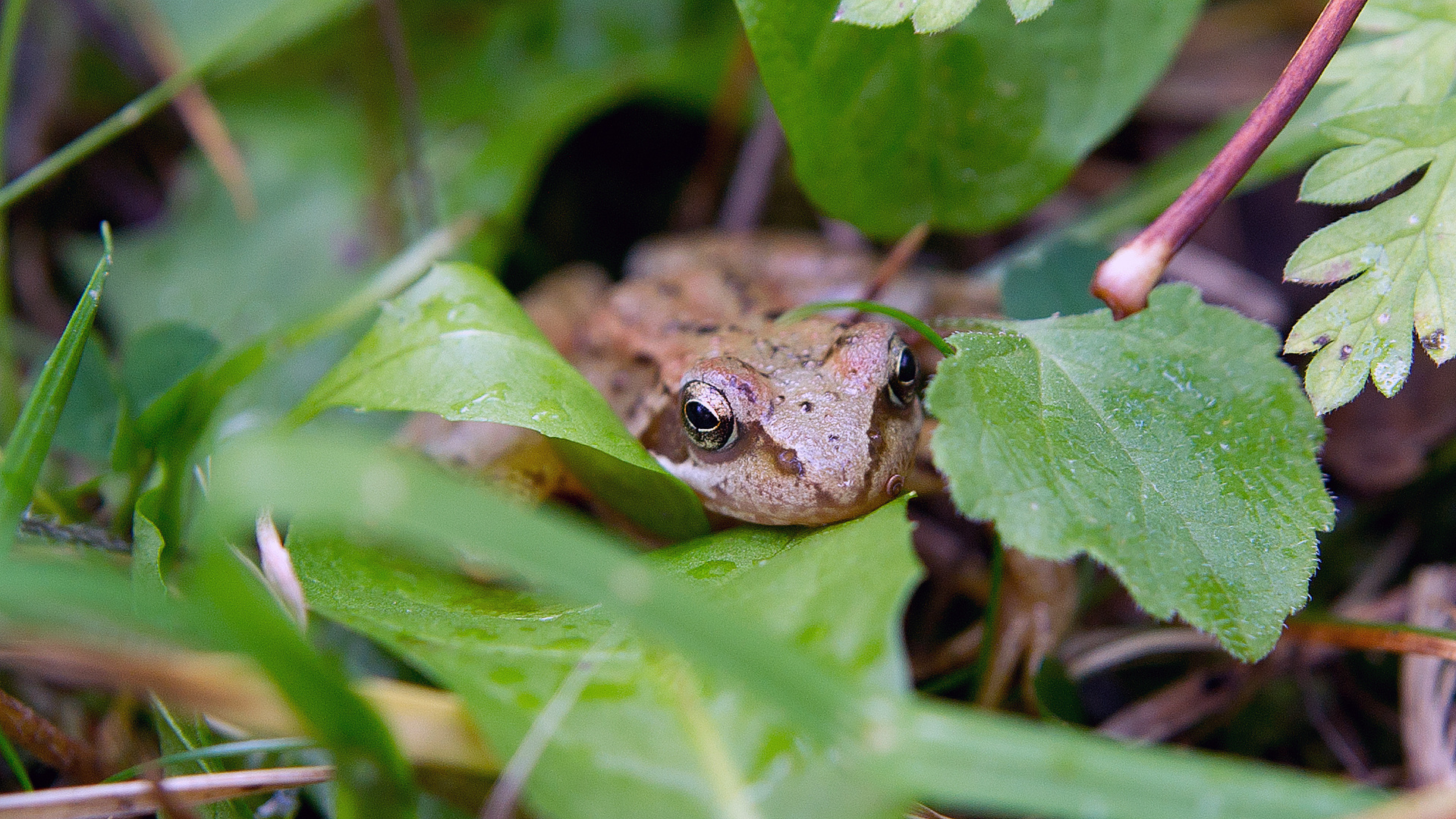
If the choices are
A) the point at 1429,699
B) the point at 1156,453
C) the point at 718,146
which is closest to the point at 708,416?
the point at 1156,453

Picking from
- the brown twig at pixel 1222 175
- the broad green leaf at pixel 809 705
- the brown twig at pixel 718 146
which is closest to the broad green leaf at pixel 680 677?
the broad green leaf at pixel 809 705

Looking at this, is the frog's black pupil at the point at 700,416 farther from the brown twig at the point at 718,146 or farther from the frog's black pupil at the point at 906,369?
the brown twig at the point at 718,146

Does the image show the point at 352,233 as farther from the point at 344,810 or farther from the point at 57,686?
the point at 344,810

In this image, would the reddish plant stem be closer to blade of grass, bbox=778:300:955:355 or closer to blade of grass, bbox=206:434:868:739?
blade of grass, bbox=778:300:955:355

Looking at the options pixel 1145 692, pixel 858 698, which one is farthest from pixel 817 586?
pixel 1145 692

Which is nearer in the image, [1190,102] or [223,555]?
[223,555]

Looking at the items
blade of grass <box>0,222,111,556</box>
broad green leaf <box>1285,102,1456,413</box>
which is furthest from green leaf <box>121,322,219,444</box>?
broad green leaf <box>1285,102,1456,413</box>

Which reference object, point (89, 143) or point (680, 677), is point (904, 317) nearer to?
point (680, 677)
